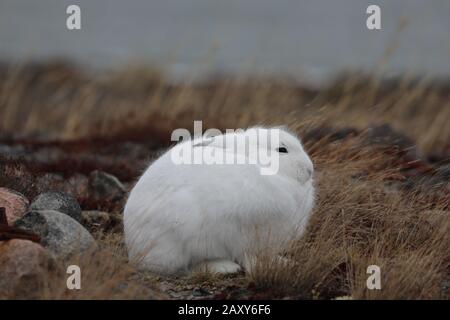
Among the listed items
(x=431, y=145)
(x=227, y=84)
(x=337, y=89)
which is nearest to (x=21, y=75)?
(x=227, y=84)

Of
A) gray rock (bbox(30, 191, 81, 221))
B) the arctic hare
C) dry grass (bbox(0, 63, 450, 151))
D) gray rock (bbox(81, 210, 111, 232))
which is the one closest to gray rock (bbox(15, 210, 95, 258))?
the arctic hare

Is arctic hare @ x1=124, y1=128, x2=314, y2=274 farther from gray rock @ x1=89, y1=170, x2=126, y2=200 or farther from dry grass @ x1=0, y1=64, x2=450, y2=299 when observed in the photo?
gray rock @ x1=89, y1=170, x2=126, y2=200

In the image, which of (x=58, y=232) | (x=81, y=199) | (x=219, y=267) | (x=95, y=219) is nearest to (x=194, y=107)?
(x=81, y=199)

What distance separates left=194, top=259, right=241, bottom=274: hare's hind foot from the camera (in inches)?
182

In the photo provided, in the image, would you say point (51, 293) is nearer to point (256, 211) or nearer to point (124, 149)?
point (256, 211)

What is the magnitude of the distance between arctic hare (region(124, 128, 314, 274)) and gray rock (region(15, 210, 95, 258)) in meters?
0.33

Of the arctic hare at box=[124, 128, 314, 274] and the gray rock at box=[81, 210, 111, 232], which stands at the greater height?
the arctic hare at box=[124, 128, 314, 274]

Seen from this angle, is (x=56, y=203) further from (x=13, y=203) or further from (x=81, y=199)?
(x=81, y=199)

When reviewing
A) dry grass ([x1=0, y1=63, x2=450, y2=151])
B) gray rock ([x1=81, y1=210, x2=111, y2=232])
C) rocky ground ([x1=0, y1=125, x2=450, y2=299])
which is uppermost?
dry grass ([x1=0, y1=63, x2=450, y2=151])

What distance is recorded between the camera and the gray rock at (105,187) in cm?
709

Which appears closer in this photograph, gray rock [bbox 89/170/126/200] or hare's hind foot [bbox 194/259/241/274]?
hare's hind foot [bbox 194/259/241/274]

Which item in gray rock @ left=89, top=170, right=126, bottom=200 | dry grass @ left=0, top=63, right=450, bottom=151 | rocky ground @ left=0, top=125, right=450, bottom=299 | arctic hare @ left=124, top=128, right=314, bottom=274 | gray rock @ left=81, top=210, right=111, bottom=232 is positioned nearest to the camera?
rocky ground @ left=0, top=125, right=450, bottom=299

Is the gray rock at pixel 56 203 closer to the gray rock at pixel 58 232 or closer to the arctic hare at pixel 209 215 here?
the gray rock at pixel 58 232

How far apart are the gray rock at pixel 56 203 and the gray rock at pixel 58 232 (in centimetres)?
54
